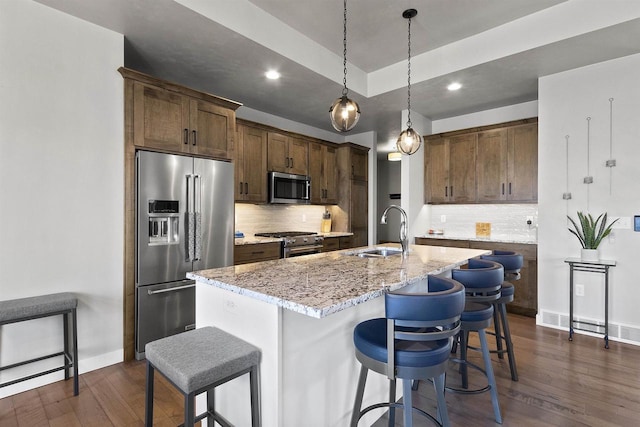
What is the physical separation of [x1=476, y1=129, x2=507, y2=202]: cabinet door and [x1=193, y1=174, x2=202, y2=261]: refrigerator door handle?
3786 millimetres

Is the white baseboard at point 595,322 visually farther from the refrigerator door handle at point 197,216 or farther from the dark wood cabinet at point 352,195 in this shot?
the refrigerator door handle at point 197,216

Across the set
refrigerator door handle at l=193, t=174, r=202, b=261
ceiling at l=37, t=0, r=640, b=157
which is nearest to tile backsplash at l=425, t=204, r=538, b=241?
ceiling at l=37, t=0, r=640, b=157

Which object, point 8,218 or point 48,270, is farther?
point 48,270

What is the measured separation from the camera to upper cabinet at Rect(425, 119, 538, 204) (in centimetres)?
428

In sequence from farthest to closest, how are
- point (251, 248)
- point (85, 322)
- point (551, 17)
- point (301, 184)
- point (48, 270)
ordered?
point (301, 184), point (251, 248), point (551, 17), point (85, 322), point (48, 270)

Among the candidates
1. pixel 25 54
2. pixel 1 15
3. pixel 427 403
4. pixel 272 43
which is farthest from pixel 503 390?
pixel 1 15

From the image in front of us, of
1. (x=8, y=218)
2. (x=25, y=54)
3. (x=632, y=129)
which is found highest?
(x=25, y=54)

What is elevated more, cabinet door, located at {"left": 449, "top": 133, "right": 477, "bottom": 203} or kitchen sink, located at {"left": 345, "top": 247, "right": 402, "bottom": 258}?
cabinet door, located at {"left": 449, "top": 133, "right": 477, "bottom": 203}

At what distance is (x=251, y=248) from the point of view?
3895 millimetres

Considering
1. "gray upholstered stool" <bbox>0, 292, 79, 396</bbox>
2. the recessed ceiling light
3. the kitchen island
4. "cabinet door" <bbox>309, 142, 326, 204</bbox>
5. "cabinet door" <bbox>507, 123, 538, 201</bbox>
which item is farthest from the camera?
"cabinet door" <bbox>309, 142, 326, 204</bbox>

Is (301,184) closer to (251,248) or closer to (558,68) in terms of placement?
(251,248)

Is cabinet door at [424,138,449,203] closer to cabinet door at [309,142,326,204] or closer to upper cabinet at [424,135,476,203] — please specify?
upper cabinet at [424,135,476,203]

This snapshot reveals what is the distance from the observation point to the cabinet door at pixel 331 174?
560cm

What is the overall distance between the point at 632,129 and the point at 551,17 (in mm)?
1394
